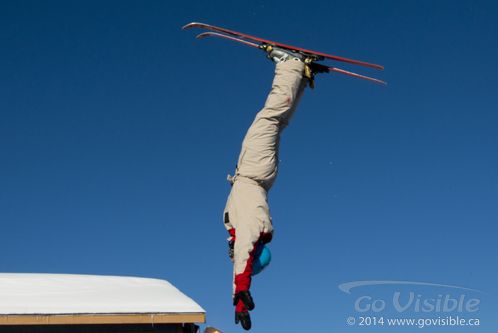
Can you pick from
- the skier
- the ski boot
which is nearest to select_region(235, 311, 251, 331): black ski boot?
the skier

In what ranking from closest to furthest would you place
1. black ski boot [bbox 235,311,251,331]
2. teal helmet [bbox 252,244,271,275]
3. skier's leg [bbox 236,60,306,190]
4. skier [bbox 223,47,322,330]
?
1. black ski boot [bbox 235,311,251,331]
2. skier [bbox 223,47,322,330]
3. teal helmet [bbox 252,244,271,275]
4. skier's leg [bbox 236,60,306,190]

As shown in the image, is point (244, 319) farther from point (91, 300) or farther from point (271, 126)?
point (91, 300)

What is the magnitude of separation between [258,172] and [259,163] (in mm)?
118

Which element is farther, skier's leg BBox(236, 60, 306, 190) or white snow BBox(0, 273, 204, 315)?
white snow BBox(0, 273, 204, 315)

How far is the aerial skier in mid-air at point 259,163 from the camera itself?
301 inches

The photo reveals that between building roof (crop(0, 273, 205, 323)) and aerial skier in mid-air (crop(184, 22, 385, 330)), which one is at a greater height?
aerial skier in mid-air (crop(184, 22, 385, 330))

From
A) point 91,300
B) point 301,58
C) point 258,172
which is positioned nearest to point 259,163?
point 258,172

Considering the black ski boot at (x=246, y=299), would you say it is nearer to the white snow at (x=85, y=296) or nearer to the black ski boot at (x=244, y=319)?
the black ski boot at (x=244, y=319)

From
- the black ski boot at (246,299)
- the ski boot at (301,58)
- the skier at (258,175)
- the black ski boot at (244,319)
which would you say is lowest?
the black ski boot at (244,319)

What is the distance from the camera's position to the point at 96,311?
8.56m

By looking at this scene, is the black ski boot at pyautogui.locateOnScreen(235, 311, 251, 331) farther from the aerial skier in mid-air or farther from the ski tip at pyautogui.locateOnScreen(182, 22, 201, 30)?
the ski tip at pyautogui.locateOnScreen(182, 22, 201, 30)

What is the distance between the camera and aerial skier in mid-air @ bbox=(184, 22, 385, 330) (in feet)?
25.1

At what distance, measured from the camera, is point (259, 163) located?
8125 mm

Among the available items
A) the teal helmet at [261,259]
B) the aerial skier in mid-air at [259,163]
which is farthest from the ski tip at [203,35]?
the teal helmet at [261,259]
